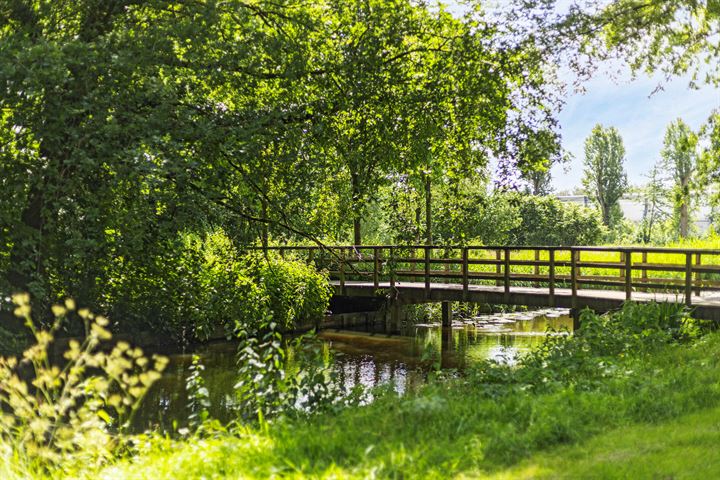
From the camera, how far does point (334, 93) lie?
10438mm

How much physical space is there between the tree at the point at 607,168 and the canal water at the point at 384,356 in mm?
41044

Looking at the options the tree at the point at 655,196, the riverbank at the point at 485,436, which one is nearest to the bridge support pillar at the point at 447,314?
the riverbank at the point at 485,436

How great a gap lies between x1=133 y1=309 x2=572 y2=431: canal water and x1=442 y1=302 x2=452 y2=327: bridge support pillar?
0.31 m

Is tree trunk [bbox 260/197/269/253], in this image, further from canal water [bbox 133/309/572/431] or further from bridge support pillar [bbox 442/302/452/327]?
bridge support pillar [bbox 442/302/452/327]

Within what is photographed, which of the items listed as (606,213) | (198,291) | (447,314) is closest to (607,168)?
(606,213)

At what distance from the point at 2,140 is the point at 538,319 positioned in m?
18.6

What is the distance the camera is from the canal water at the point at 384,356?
11039 mm

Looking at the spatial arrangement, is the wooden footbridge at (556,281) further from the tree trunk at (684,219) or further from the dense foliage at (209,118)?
the tree trunk at (684,219)

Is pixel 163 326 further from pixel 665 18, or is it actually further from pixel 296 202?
pixel 665 18

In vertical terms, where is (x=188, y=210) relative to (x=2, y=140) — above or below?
below

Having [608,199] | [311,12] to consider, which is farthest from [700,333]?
[608,199]

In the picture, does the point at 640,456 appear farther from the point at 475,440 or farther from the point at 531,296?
the point at 531,296

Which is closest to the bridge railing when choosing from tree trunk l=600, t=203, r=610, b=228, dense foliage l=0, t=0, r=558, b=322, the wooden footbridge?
the wooden footbridge

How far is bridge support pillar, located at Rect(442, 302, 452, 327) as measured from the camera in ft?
66.7
